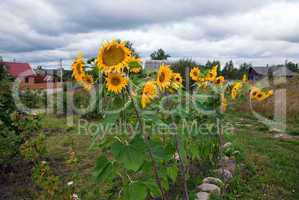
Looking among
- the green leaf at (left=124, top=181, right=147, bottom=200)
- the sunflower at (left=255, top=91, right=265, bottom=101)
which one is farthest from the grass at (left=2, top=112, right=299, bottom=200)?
the green leaf at (left=124, top=181, right=147, bottom=200)

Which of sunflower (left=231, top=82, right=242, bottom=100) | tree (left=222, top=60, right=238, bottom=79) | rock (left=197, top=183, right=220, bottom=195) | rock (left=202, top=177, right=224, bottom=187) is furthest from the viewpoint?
tree (left=222, top=60, right=238, bottom=79)

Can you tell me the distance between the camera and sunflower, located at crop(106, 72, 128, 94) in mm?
1398

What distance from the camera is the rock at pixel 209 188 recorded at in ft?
9.40

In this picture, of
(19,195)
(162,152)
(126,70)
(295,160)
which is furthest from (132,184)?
(295,160)

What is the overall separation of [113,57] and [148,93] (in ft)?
1.43

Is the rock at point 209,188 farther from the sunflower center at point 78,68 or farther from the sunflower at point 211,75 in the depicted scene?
the sunflower center at point 78,68

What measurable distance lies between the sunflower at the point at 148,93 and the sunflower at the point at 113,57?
Result: 314 millimetres

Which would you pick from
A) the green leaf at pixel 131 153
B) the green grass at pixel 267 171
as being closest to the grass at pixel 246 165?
the green grass at pixel 267 171

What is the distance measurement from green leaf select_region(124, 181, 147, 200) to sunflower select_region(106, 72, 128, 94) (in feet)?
1.93

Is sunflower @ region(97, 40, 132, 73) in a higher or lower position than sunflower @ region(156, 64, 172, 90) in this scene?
higher

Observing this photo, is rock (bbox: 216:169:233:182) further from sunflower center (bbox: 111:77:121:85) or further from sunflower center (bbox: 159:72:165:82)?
sunflower center (bbox: 111:77:121:85)

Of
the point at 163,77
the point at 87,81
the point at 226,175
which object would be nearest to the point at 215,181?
the point at 226,175

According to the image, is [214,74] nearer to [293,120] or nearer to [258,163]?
[258,163]

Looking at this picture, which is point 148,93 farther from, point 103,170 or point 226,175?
point 226,175
